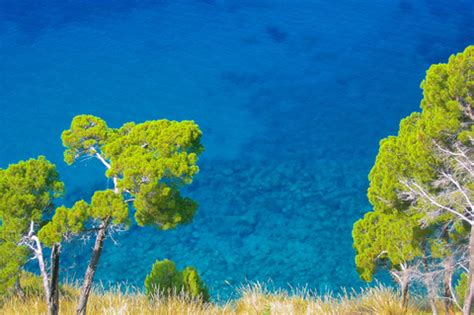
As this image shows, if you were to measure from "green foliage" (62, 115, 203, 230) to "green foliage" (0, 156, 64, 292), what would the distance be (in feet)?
1.97

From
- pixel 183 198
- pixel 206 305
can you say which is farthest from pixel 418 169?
pixel 206 305


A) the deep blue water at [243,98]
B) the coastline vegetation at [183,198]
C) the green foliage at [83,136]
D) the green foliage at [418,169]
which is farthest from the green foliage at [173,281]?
the deep blue water at [243,98]

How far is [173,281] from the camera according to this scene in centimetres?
1288

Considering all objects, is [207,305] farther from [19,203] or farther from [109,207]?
[19,203]

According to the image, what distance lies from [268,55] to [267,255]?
52.5 ft

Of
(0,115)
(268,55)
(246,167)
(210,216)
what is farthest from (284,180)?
(0,115)

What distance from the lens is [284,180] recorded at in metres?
23.4

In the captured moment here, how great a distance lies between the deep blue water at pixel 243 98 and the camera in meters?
19.9

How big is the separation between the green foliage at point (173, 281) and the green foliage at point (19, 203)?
3.60 m

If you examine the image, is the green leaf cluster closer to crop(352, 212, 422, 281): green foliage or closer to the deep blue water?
crop(352, 212, 422, 281): green foliage

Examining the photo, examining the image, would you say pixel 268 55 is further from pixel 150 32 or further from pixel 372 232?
pixel 372 232

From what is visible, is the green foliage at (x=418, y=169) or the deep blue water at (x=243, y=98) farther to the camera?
the deep blue water at (x=243, y=98)

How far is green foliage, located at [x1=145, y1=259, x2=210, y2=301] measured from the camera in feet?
41.1

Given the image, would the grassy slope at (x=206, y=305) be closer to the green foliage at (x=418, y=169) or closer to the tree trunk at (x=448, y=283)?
the tree trunk at (x=448, y=283)
